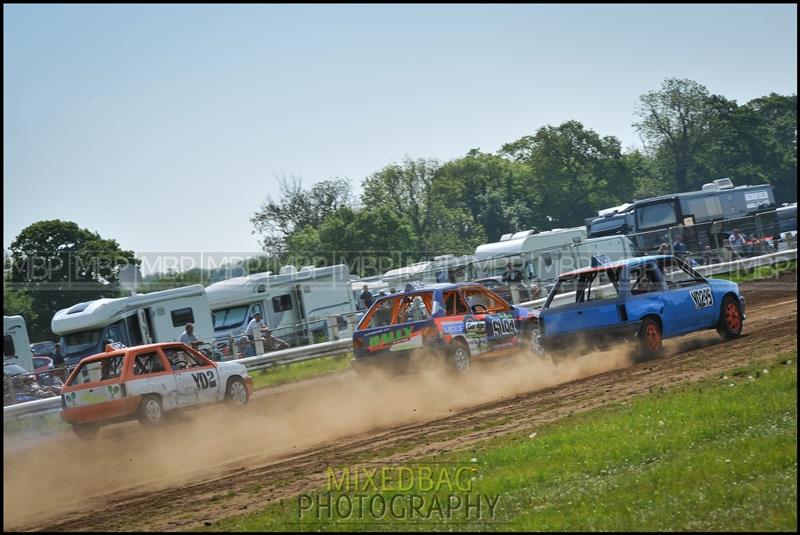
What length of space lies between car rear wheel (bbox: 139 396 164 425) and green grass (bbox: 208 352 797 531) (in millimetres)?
6567

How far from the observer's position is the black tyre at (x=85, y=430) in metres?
15.6

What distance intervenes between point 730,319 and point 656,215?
21.0 meters

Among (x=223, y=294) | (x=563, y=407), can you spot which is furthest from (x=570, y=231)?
(x=563, y=407)

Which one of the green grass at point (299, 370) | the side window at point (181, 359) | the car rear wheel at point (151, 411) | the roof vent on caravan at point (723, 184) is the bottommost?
the green grass at point (299, 370)

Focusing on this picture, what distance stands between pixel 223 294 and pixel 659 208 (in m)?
17.4

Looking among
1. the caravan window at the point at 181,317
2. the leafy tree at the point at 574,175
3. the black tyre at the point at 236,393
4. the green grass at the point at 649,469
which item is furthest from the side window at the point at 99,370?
the leafy tree at the point at 574,175

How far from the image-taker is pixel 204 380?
55.0 ft

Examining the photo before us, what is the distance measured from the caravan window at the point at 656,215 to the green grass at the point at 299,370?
54.1 feet

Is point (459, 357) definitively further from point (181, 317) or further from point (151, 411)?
point (181, 317)

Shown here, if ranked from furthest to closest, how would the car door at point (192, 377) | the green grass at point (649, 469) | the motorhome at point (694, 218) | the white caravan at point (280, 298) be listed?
the motorhome at point (694, 218)
the white caravan at point (280, 298)
the car door at point (192, 377)
the green grass at point (649, 469)

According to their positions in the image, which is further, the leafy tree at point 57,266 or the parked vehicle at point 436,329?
the leafy tree at point 57,266

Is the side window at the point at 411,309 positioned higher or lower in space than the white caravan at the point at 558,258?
lower

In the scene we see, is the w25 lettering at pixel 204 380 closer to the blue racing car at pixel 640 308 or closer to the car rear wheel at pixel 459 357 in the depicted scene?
the car rear wheel at pixel 459 357

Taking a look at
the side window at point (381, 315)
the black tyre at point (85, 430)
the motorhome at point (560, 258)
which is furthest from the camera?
the motorhome at point (560, 258)
